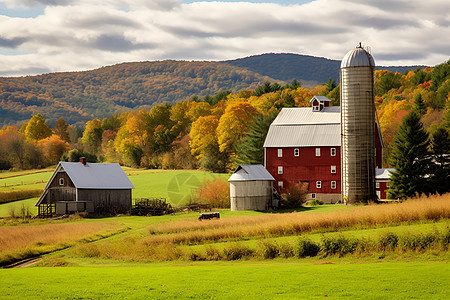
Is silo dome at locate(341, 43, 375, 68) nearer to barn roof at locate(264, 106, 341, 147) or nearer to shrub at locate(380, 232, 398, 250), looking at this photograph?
barn roof at locate(264, 106, 341, 147)

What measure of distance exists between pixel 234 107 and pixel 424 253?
210 ft

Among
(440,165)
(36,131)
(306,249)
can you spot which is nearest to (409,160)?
(440,165)

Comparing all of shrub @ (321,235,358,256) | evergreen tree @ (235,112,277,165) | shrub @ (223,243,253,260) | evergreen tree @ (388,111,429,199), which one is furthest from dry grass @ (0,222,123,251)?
evergreen tree @ (235,112,277,165)

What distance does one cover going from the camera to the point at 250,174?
57500mm

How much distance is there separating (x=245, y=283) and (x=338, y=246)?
852 cm

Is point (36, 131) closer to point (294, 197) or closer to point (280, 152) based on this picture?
point (280, 152)

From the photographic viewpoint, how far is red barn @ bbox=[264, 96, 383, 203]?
203 ft

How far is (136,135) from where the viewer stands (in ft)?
384

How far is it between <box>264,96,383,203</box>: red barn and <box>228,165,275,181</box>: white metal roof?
426 centimetres

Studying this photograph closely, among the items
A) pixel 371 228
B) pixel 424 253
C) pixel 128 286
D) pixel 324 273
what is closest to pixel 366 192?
pixel 371 228

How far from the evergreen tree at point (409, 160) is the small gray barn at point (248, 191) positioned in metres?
11.6

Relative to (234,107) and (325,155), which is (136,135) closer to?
(234,107)

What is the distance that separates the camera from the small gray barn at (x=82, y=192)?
58969 millimetres

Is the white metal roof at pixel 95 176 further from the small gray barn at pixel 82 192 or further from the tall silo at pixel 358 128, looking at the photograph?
the tall silo at pixel 358 128
